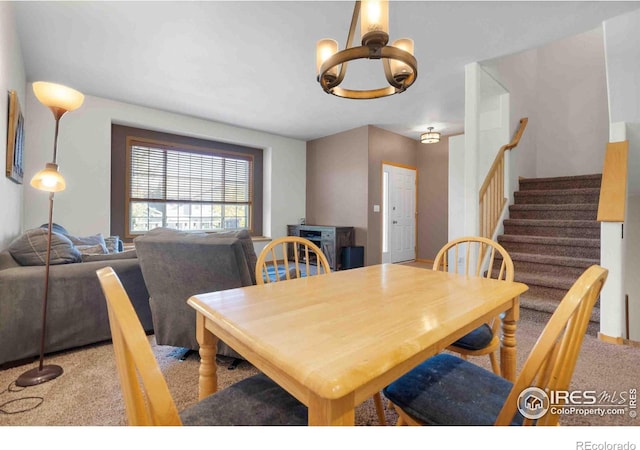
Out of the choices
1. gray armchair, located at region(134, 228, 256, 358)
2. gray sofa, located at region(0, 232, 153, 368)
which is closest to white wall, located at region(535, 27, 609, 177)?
gray armchair, located at region(134, 228, 256, 358)

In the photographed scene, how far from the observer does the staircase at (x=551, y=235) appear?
9.36 feet

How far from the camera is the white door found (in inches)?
226

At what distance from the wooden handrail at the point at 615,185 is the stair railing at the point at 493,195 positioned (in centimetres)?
106

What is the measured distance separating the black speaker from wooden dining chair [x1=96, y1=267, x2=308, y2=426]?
4154mm

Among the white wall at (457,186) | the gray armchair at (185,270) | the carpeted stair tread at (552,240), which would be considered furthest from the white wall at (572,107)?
the gray armchair at (185,270)

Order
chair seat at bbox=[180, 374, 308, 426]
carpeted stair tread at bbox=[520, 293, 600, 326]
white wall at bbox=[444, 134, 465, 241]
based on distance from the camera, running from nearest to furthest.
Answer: chair seat at bbox=[180, 374, 308, 426], carpeted stair tread at bbox=[520, 293, 600, 326], white wall at bbox=[444, 134, 465, 241]

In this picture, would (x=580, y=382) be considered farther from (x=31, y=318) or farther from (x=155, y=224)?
(x=155, y=224)

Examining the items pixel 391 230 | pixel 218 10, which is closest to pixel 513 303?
pixel 218 10

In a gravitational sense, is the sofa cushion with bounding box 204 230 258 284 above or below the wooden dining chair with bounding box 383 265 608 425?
above

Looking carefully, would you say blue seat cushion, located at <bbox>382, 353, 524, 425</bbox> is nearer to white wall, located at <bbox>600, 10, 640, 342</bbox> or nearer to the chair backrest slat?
the chair backrest slat

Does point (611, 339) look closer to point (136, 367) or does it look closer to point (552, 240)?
point (552, 240)

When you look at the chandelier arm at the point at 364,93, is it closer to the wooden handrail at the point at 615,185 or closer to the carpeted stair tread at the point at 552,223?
the wooden handrail at the point at 615,185

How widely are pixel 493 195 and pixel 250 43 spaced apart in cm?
323

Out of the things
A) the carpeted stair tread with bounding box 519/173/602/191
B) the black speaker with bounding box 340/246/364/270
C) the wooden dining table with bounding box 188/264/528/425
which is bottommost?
the black speaker with bounding box 340/246/364/270
